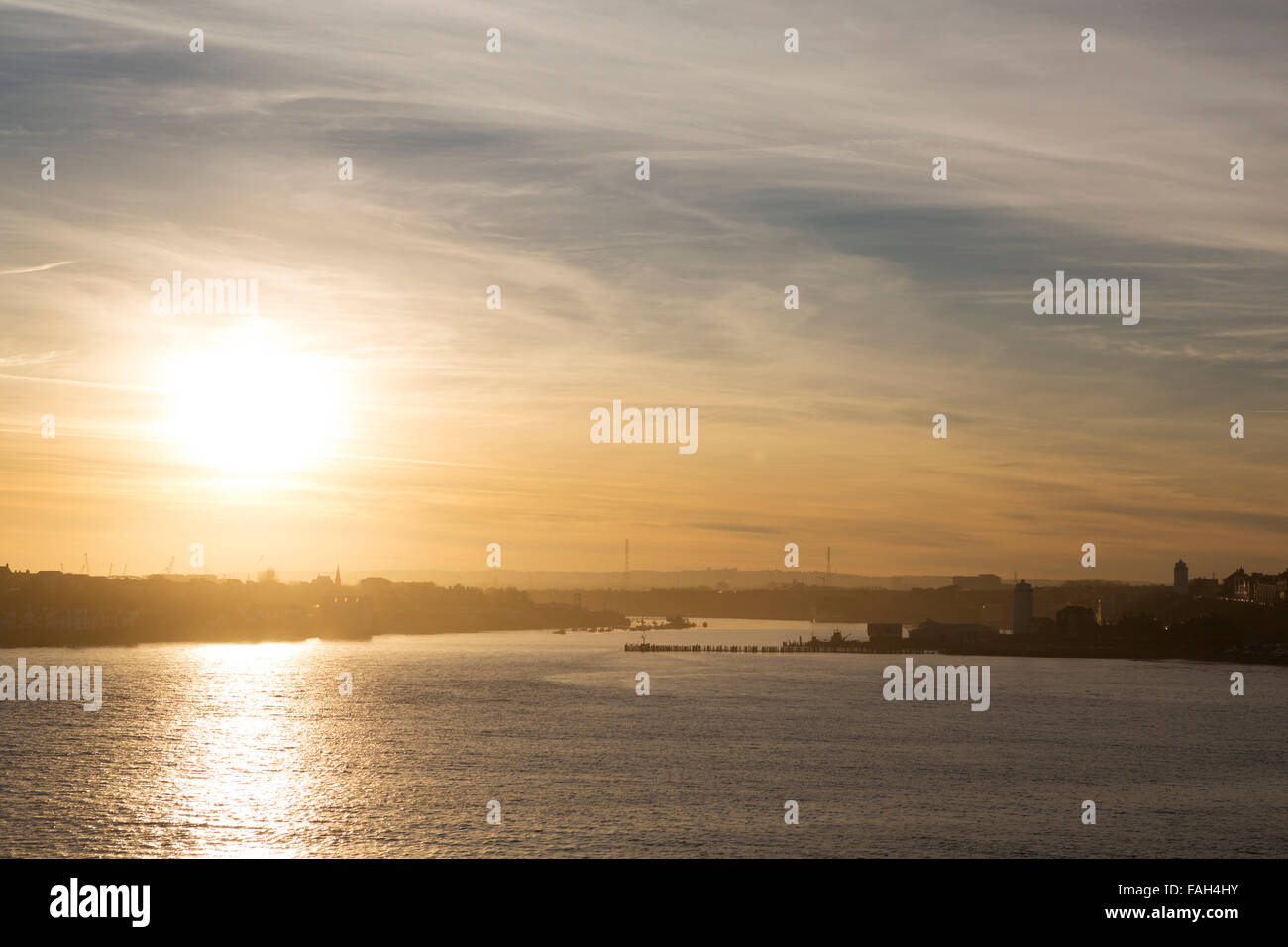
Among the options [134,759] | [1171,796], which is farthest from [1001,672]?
[134,759]

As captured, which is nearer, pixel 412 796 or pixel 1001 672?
pixel 412 796

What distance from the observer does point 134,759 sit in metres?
77.4

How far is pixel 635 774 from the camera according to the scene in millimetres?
69688

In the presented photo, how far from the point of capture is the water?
52.4 meters

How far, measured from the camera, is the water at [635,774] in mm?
52406
